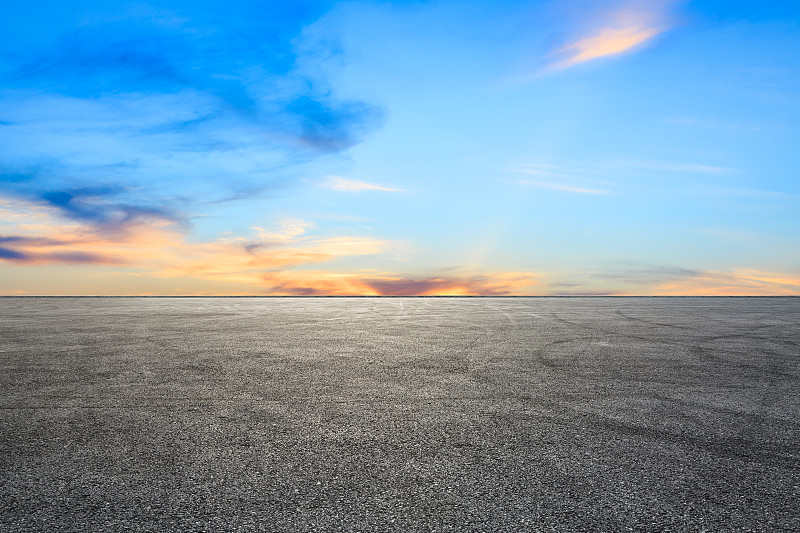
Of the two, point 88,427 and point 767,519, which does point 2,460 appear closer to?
point 88,427

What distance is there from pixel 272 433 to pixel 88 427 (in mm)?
1729

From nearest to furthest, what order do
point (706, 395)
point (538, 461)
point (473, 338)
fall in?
point (538, 461)
point (706, 395)
point (473, 338)

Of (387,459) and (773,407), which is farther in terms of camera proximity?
(773,407)

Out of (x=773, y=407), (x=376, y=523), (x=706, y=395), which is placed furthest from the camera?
(x=706, y=395)

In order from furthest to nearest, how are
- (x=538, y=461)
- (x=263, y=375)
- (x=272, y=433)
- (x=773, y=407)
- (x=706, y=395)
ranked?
(x=263, y=375) → (x=706, y=395) → (x=773, y=407) → (x=272, y=433) → (x=538, y=461)

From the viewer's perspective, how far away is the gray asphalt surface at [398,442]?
3248 millimetres

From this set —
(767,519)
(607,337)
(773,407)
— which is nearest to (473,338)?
(607,337)

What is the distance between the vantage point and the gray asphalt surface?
3.25m

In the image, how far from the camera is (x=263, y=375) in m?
7.71

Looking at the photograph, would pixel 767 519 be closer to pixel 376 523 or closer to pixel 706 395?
pixel 376 523

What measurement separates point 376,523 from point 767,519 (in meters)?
2.21

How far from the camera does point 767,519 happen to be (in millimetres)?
3201

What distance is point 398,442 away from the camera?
455 cm

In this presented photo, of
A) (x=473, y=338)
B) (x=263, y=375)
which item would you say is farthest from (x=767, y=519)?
(x=473, y=338)
